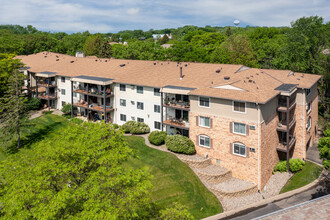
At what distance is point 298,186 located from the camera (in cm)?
3284

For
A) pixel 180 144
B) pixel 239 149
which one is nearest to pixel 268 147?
pixel 239 149

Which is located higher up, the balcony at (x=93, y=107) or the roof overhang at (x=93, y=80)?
the roof overhang at (x=93, y=80)

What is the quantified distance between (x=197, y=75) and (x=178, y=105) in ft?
24.0

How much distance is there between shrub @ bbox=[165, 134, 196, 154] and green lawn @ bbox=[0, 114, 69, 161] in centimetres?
1912

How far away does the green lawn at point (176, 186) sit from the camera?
1123 inches

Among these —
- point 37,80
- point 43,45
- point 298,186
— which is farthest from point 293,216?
point 43,45

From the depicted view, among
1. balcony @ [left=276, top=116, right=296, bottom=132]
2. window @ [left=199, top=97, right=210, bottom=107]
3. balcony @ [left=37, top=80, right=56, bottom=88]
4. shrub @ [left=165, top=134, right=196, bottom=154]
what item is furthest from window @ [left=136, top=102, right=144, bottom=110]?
balcony @ [left=37, top=80, right=56, bottom=88]

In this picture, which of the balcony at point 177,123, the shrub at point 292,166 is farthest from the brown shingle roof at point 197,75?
the shrub at point 292,166

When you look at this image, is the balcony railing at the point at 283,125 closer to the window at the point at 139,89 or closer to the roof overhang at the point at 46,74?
the window at the point at 139,89

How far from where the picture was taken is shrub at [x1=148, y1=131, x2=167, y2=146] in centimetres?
3722

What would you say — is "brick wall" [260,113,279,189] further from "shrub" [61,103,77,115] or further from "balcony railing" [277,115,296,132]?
"shrub" [61,103,77,115]

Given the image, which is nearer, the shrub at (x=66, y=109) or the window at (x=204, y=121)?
the window at (x=204, y=121)

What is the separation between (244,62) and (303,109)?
77.2 feet

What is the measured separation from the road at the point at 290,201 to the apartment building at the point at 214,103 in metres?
2.97
